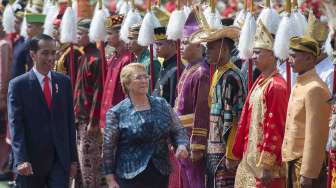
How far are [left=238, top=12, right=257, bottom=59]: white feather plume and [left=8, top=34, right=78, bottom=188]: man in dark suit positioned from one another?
168 centimetres

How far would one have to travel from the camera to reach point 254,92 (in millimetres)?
9789

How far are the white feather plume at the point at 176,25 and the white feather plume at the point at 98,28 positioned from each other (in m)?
1.53

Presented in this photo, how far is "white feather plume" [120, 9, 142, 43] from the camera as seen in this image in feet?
41.0

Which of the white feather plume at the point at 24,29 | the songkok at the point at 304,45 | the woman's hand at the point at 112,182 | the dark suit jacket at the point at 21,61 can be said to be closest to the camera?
the woman's hand at the point at 112,182

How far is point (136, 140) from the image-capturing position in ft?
30.4

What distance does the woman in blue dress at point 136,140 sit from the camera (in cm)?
922

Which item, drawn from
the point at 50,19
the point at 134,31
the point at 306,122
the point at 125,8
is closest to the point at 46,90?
the point at 306,122

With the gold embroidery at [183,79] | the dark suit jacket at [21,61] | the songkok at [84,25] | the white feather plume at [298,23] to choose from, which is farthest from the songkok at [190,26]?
the dark suit jacket at [21,61]

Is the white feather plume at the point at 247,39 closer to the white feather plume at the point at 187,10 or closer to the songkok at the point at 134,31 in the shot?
the white feather plume at the point at 187,10

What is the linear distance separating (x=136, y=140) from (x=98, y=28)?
402 centimetres

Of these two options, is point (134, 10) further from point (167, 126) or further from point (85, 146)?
point (167, 126)

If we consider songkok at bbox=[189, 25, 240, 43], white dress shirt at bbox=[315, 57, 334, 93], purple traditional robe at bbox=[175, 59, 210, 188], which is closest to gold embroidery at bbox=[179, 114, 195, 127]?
purple traditional robe at bbox=[175, 59, 210, 188]

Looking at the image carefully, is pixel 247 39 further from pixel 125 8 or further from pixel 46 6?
pixel 46 6

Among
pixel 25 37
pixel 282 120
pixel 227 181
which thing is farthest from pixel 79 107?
pixel 282 120
